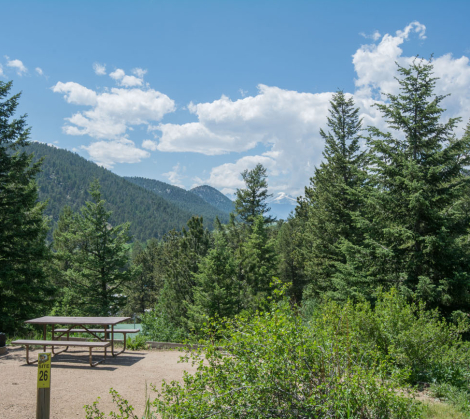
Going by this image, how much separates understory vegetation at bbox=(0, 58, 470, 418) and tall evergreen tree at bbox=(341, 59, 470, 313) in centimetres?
5

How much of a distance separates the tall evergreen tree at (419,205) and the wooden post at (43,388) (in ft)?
36.9

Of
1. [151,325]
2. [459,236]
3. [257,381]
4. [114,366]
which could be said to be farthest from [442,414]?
[151,325]

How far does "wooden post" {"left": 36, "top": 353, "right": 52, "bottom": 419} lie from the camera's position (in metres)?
3.56

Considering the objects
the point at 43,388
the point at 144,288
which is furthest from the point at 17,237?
the point at 144,288

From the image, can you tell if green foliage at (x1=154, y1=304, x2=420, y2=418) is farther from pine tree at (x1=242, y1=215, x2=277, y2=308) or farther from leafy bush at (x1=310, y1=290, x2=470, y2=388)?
pine tree at (x1=242, y1=215, x2=277, y2=308)

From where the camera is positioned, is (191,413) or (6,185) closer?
(191,413)

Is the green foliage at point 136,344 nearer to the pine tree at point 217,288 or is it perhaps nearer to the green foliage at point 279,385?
the green foliage at point 279,385

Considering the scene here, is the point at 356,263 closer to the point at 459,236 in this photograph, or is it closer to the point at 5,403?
the point at 459,236

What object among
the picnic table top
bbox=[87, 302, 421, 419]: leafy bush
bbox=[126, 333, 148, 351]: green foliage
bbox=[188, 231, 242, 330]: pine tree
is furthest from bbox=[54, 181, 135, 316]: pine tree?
bbox=[87, 302, 421, 419]: leafy bush

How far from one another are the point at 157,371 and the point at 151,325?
8269mm

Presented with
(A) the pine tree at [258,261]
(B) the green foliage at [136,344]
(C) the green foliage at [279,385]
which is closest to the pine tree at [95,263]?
(A) the pine tree at [258,261]

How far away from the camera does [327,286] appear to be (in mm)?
20016

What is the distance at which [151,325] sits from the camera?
14.8 m

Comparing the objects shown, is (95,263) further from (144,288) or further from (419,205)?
(144,288)
